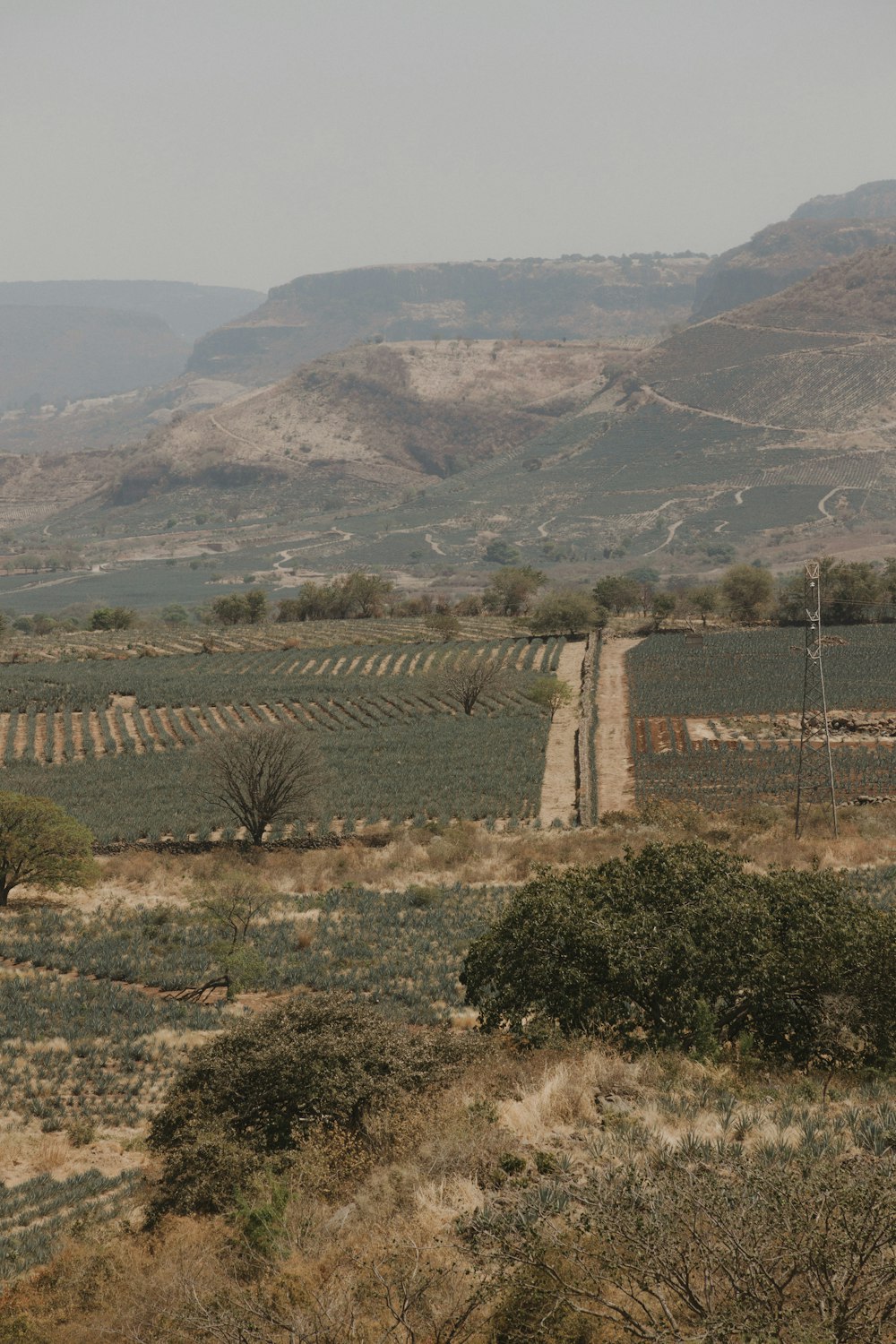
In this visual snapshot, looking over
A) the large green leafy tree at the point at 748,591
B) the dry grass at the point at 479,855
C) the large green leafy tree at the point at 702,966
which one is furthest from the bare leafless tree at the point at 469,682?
the large green leafy tree at the point at 702,966

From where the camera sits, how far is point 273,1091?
580 inches

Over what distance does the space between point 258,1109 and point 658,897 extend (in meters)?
7.49

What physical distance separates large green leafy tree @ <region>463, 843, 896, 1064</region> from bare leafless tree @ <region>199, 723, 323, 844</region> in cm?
2595

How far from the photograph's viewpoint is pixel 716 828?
39.7 meters

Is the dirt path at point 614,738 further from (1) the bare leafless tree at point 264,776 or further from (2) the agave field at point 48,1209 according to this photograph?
(2) the agave field at point 48,1209

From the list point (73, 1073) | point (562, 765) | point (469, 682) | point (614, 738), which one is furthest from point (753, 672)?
point (73, 1073)

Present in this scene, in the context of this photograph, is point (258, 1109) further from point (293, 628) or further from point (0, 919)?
point (293, 628)

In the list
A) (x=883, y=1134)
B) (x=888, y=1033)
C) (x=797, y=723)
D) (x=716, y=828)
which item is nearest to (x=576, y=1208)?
(x=883, y=1134)

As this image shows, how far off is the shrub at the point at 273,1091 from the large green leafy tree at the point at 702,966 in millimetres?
1916

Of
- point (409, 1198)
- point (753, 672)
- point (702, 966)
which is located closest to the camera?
point (409, 1198)

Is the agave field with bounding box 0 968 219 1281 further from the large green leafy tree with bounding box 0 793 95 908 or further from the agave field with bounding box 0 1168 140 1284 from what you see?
the large green leafy tree with bounding box 0 793 95 908

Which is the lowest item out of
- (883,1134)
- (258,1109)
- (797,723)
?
(797,723)

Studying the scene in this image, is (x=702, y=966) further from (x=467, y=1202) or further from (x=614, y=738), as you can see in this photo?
(x=614, y=738)

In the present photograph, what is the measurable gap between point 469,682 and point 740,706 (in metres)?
17.8
